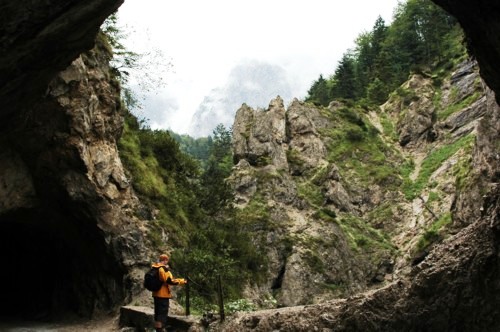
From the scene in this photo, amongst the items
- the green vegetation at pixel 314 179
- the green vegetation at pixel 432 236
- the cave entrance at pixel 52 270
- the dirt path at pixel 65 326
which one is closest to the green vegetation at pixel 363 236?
the green vegetation at pixel 314 179

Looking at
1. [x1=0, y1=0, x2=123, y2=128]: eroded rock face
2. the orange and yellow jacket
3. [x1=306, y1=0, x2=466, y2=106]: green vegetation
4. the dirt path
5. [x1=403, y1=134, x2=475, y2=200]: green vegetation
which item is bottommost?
the dirt path

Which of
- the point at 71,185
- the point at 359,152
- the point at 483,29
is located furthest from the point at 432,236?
the point at 483,29

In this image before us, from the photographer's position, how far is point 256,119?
48.6 metres

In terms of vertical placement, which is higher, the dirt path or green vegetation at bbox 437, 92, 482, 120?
green vegetation at bbox 437, 92, 482, 120

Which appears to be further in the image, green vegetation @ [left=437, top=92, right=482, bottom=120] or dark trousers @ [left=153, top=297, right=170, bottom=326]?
green vegetation @ [left=437, top=92, right=482, bottom=120]

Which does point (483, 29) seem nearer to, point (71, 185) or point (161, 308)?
point (161, 308)

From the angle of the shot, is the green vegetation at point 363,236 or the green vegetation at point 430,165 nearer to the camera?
the green vegetation at point 363,236

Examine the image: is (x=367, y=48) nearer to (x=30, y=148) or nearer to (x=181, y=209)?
(x=181, y=209)

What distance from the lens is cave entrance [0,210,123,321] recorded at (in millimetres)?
19328

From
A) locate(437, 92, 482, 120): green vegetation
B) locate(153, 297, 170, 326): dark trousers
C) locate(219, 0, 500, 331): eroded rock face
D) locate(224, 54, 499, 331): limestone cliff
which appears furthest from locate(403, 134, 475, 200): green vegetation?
locate(219, 0, 500, 331): eroded rock face

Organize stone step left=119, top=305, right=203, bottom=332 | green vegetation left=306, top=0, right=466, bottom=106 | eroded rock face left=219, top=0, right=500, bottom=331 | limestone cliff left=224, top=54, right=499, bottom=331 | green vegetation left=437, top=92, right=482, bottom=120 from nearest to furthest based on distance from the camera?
eroded rock face left=219, top=0, right=500, bottom=331 → limestone cliff left=224, top=54, right=499, bottom=331 → stone step left=119, top=305, right=203, bottom=332 → green vegetation left=437, top=92, right=482, bottom=120 → green vegetation left=306, top=0, right=466, bottom=106

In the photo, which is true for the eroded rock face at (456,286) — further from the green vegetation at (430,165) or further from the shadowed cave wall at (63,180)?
the green vegetation at (430,165)

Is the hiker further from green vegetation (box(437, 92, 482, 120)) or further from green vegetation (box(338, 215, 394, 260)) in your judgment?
green vegetation (box(437, 92, 482, 120))

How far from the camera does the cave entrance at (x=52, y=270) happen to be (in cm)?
1933
